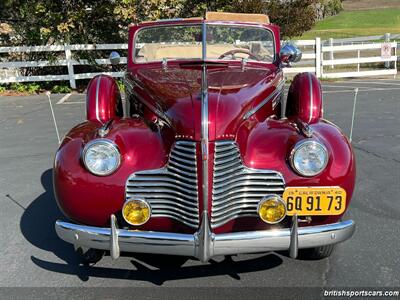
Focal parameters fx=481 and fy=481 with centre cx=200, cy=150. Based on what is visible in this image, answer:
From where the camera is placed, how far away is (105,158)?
321 cm

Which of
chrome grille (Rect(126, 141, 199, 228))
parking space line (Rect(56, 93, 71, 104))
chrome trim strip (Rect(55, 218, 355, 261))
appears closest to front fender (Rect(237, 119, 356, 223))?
chrome trim strip (Rect(55, 218, 355, 261))

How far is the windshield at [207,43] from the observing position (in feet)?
15.7

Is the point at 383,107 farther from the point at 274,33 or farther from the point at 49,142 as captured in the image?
the point at 49,142

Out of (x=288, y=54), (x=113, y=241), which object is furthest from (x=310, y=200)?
(x=288, y=54)

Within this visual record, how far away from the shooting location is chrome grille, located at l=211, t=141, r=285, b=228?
3096mm

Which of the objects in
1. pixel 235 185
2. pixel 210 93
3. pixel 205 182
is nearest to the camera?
pixel 205 182

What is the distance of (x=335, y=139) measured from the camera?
132 inches

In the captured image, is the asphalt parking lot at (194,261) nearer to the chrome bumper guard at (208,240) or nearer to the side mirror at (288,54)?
the chrome bumper guard at (208,240)

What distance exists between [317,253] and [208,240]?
1.15 metres

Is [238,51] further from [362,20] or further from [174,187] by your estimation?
[362,20]

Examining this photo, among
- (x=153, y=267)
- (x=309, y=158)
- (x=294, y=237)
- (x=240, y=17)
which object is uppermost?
(x=240, y=17)

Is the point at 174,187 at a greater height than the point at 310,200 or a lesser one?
greater

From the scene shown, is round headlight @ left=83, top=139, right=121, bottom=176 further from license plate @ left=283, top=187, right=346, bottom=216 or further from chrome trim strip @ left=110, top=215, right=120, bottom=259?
license plate @ left=283, top=187, right=346, bottom=216

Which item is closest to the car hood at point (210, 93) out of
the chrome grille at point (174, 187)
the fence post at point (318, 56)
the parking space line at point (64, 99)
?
the chrome grille at point (174, 187)
